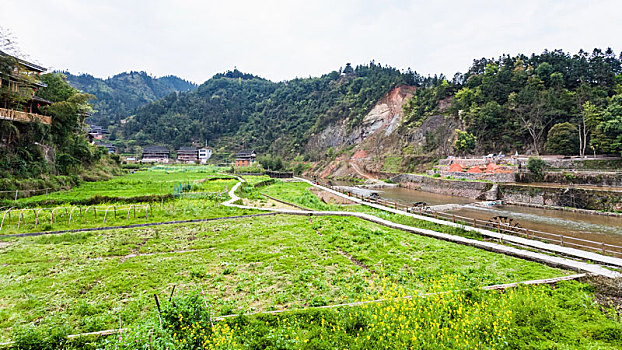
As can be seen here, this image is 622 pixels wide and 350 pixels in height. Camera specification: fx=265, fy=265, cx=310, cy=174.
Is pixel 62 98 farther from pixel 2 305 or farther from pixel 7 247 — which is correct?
pixel 2 305

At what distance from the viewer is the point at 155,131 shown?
396 feet

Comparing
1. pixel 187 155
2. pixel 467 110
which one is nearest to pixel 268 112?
pixel 187 155

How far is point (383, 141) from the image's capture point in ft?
247

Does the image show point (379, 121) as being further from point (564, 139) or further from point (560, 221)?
point (560, 221)

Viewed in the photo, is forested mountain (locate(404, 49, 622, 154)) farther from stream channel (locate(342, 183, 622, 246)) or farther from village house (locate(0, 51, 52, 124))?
village house (locate(0, 51, 52, 124))

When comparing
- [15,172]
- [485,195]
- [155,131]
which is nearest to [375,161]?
[485,195]

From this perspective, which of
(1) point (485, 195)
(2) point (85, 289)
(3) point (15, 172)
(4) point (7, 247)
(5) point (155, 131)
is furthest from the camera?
(5) point (155, 131)

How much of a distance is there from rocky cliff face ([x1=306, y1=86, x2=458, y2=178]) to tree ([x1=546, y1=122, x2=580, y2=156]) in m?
18.0

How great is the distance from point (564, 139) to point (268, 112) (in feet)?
400

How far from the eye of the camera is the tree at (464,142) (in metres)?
52.6

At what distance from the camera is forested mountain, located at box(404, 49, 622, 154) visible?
37.5 metres

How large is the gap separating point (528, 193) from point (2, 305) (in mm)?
41417

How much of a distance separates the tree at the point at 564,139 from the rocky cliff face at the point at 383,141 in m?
18.0

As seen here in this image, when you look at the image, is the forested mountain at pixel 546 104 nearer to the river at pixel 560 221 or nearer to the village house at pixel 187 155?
the river at pixel 560 221
